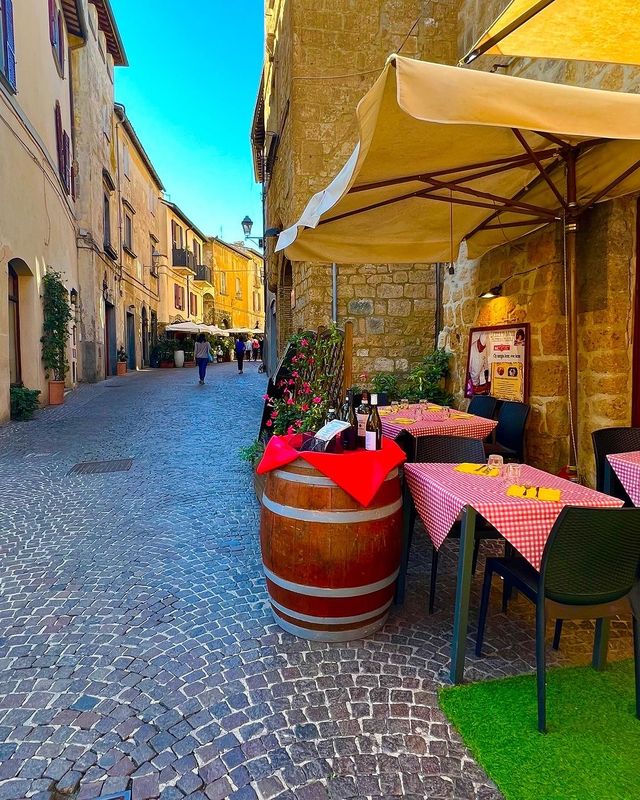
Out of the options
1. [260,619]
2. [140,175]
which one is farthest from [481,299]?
[140,175]

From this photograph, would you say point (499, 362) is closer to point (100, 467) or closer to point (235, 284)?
point (100, 467)

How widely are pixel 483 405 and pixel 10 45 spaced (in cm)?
969

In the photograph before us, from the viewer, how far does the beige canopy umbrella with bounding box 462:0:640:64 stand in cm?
358

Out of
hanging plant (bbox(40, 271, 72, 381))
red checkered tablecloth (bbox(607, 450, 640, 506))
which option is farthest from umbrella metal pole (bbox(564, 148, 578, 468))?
hanging plant (bbox(40, 271, 72, 381))

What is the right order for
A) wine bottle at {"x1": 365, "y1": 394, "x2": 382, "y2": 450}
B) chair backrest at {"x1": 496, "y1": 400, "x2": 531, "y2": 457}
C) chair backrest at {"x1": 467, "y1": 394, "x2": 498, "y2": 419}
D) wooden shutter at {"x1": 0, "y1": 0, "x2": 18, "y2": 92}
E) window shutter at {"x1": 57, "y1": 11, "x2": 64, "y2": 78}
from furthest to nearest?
window shutter at {"x1": 57, "y1": 11, "x2": 64, "y2": 78} < wooden shutter at {"x1": 0, "y1": 0, "x2": 18, "y2": 92} < chair backrest at {"x1": 467, "y1": 394, "x2": 498, "y2": 419} < chair backrest at {"x1": 496, "y1": 400, "x2": 531, "y2": 457} < wine bottle at {"x1": 365, "y1": 394, "x2": 382, "y2": 450}

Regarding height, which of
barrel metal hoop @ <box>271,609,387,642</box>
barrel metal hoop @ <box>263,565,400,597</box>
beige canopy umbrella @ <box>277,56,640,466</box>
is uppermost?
beige canopy umbrella @ <box>277,56,640,466</box>

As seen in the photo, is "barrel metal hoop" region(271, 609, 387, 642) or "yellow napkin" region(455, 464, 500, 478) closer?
"barrel metal hoop" region(271, 609, 387, 642)

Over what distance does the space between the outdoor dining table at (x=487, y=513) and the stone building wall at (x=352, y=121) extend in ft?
19.1

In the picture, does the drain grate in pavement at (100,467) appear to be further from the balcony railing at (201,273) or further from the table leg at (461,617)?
the balcony railing at (201,273)

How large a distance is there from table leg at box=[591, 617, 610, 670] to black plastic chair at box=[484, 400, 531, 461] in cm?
239

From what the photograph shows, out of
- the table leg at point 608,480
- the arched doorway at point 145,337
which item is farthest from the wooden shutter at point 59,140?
the table leg at point 608,480

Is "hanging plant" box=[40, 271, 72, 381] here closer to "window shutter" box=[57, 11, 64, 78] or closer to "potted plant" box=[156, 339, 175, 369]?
"window shutter" box=[57, 11, 64, 78]

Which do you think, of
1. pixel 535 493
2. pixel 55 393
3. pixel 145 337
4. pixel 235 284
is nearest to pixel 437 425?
pixel 535 493

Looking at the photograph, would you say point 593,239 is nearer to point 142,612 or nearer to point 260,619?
point 260,619
